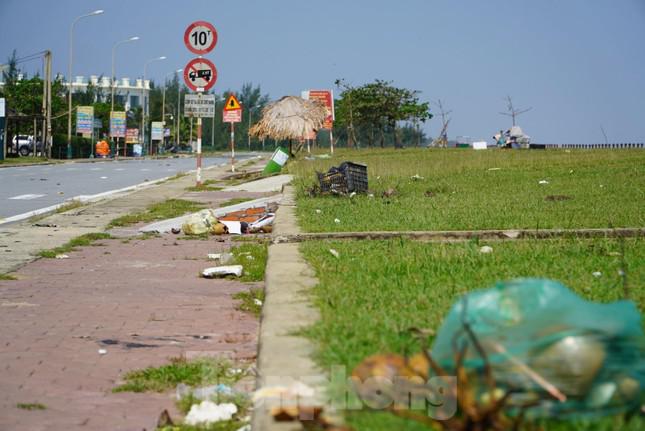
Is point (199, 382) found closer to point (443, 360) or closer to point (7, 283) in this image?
point (443, 360)

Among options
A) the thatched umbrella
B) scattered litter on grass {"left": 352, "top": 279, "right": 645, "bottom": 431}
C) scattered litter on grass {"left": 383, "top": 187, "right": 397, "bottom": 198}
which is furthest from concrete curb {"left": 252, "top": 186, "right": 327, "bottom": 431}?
the thatched umbrella

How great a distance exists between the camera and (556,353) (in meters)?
3.08

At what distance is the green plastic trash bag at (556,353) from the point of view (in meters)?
3.06

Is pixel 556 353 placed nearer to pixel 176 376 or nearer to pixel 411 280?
pixel 176 376

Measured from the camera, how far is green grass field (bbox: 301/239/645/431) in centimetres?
423

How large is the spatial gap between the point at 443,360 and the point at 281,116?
36.6m

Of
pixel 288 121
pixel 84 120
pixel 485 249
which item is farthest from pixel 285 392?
pixel 84 120

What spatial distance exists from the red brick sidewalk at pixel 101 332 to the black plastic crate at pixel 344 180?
251 inches

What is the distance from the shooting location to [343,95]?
242ft

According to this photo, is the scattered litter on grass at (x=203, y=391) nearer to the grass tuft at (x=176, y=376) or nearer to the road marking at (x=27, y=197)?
the grass tuft at (x=176, y=376)

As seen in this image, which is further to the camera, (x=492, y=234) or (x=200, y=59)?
(x=200, y=59)

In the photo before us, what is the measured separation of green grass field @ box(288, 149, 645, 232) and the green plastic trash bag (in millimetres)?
6251

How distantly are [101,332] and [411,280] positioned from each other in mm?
1947

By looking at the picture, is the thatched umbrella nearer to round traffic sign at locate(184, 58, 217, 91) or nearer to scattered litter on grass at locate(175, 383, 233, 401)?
round traffic sign at locate(184, 58, 217, 91)
